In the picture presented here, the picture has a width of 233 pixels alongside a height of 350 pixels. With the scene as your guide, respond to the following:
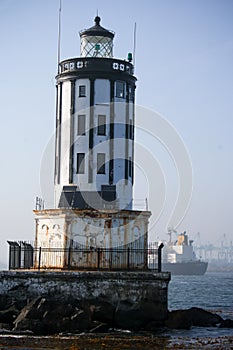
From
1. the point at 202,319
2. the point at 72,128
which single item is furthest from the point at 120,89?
the point at 202,319

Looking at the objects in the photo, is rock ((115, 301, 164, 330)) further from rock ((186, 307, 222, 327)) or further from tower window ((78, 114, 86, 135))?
tower window ((78, 114, 86, 135))

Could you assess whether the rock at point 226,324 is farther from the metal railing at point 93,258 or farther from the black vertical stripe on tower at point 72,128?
the black vertical stripe on tower at point 72,128

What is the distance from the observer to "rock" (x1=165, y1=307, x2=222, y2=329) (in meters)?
28.5

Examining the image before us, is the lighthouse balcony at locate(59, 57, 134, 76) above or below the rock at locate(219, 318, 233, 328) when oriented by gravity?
above

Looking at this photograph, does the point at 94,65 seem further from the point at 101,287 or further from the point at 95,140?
the point at 101,287

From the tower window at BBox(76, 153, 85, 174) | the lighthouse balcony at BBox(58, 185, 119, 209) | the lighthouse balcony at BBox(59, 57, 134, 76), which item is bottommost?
the lighthouse balcony at BBox(58, 185, 119, 209)

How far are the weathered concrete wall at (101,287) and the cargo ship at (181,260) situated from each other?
391ft

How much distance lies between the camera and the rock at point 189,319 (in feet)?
93.5

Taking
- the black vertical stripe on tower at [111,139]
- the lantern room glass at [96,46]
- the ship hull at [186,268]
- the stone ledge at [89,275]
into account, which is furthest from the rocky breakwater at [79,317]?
the ship hull at [186,268]

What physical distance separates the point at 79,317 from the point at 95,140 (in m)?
9.51

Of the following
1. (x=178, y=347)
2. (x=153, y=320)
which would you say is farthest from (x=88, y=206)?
(x=178, y=347)

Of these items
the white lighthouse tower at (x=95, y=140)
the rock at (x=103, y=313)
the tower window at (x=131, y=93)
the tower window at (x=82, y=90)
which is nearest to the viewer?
the rock at (x=103, y=313)

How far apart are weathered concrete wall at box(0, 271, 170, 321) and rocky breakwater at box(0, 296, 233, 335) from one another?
274mm

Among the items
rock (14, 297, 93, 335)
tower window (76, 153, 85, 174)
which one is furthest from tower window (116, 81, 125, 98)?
rock (14, 297, 93, 335)
